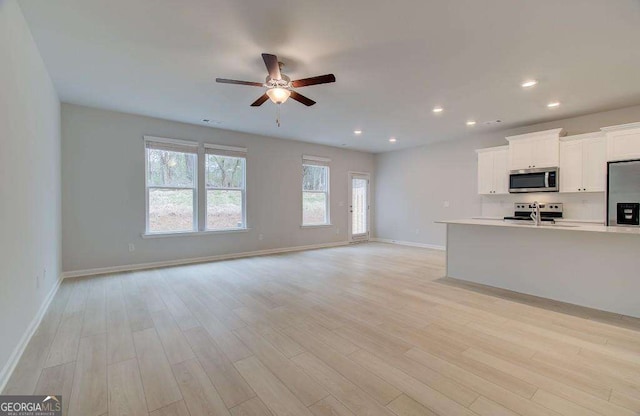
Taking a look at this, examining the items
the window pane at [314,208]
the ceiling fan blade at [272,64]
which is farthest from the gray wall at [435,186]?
the ceiling fan blade at [272,64]

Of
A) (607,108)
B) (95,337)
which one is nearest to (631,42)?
(607,108)

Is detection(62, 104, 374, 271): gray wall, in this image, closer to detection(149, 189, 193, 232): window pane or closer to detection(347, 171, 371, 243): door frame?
detection(149, 189, 193, 232): window pane

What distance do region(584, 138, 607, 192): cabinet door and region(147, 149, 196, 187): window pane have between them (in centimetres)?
691

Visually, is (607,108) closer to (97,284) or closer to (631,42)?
(631,42)

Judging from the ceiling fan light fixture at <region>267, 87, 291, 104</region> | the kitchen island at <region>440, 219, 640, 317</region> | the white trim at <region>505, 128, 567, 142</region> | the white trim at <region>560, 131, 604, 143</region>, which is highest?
the white trim at <region>505, 128, 567, 142</region>

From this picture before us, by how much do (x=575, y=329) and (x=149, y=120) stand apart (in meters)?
6.59

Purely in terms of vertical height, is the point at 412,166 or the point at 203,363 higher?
the point at 412,166

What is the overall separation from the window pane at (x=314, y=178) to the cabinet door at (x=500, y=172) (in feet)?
12.9

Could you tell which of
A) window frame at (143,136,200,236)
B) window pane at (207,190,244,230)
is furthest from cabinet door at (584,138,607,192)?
window frame at (143,136,200,236)

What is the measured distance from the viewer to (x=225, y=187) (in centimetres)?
594

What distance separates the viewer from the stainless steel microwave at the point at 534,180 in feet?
16.1

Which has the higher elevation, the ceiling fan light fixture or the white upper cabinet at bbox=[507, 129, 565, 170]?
the ceiling fan light fixture

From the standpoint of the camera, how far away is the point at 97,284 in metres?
4.06

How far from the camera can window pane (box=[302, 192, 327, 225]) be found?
733cm
